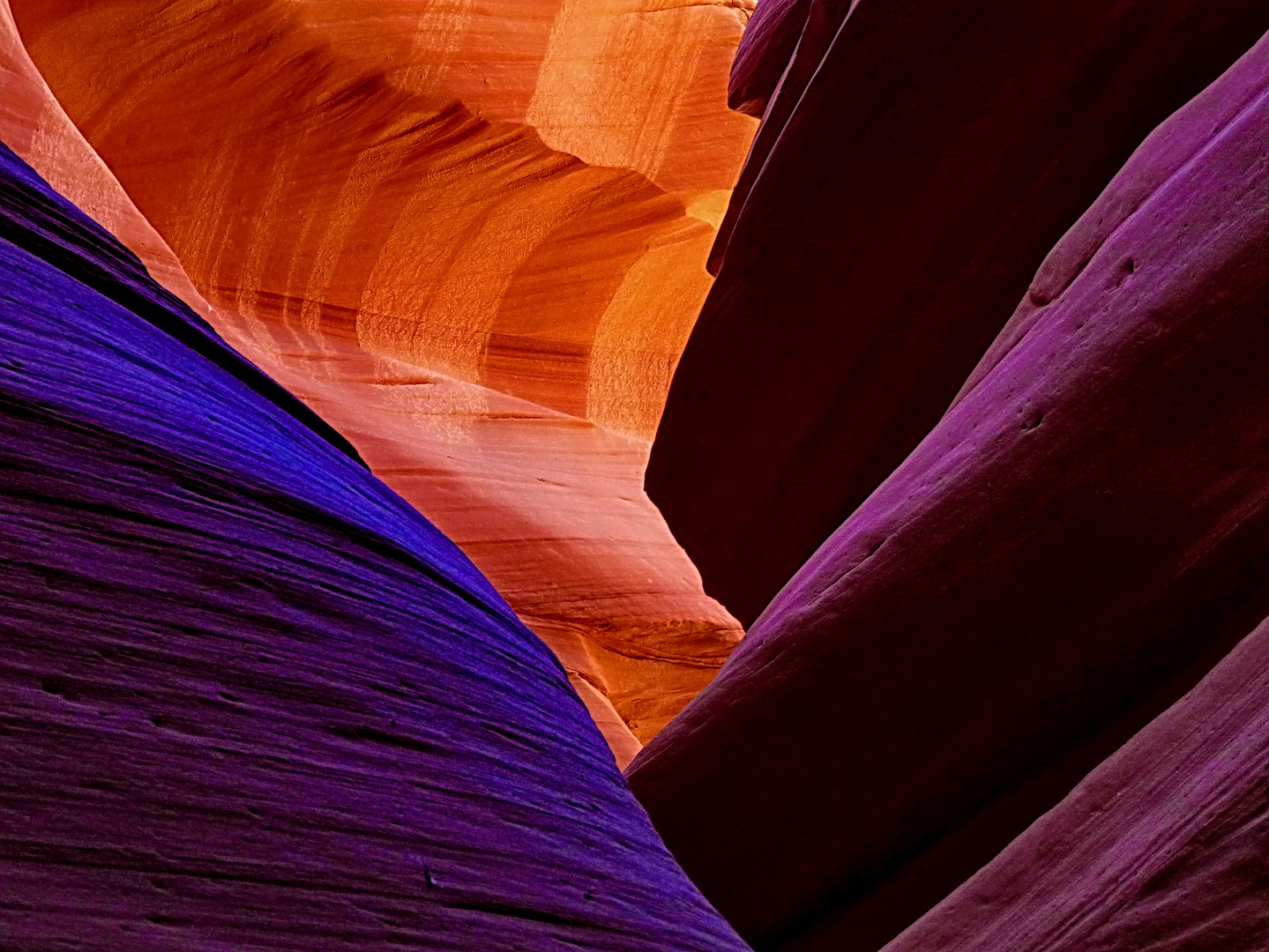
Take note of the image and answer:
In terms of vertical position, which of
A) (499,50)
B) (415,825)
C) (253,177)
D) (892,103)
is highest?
(892,103)

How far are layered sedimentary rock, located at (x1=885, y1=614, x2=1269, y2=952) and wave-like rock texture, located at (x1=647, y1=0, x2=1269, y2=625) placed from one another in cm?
188

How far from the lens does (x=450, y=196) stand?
8.29 m

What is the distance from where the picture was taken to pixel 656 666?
591cm

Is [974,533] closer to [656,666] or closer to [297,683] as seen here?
[297,683]

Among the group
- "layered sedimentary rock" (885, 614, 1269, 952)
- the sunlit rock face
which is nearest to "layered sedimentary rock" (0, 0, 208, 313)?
the sunlit rock face

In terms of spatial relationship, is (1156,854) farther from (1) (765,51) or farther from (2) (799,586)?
(1) (765,51)

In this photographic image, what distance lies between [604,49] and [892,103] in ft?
15.6

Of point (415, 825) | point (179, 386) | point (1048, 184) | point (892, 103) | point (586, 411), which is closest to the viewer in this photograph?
point (415, 825)

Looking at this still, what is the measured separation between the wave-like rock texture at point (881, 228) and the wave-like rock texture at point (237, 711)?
2113mm

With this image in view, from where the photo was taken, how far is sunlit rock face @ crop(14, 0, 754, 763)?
7266 mm

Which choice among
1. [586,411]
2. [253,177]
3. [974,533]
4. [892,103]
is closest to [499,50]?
[253,177]

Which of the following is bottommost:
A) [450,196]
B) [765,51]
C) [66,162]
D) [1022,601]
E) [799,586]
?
[450,196]

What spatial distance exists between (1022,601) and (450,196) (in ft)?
22.1

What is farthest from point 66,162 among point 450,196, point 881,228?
point 881,228
